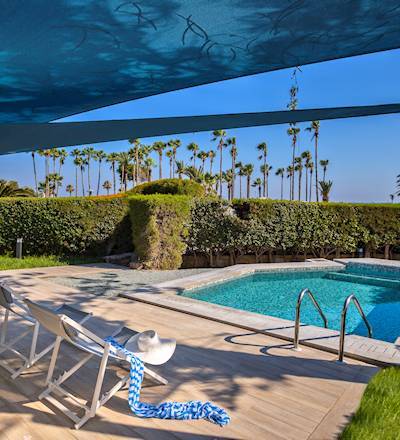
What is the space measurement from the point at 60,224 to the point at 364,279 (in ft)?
35.7

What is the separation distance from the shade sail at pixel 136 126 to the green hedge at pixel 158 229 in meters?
9.50

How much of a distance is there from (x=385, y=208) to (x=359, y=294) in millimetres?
7058

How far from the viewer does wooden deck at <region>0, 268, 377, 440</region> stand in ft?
10.1

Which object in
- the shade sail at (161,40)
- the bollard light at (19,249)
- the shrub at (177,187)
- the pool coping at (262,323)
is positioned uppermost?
the shrub at (177,187)

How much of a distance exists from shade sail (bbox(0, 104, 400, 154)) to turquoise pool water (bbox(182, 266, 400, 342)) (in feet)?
18.9

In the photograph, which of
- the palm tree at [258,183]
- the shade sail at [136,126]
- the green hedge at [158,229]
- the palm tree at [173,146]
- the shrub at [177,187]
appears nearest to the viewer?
the shade sail at [136,126]

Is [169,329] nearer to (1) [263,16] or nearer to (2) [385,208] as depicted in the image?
(1) [263,16]

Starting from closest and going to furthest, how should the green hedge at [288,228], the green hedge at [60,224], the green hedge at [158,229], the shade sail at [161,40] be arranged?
the shade sail at [161,40], the green hedge at [158,229], the green hedge at [60,224], the green hedge at [288,228]

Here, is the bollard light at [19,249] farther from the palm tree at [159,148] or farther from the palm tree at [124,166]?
the palm tree at [124,166]

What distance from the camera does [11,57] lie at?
2.26 m

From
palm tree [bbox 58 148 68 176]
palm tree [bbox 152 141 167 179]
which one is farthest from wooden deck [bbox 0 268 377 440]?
palm tree [bbox 58 148 68 176]

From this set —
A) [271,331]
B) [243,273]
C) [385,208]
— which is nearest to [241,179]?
[385,208]

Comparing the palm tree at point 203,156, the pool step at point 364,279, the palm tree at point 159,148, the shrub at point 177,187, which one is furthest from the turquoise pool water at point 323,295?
the palm tree at point 203,156

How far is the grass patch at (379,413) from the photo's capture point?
10.1 ft
